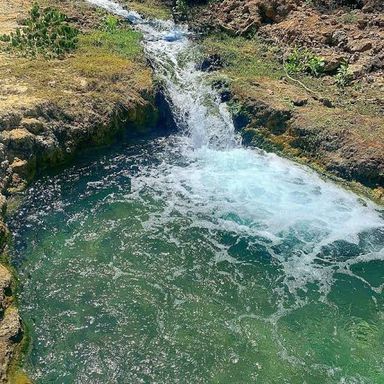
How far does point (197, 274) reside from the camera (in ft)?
49.1

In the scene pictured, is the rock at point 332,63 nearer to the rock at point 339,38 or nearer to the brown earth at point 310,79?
the brown earth at point 310,79

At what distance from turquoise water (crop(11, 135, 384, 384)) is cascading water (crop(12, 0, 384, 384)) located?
0.12 feet

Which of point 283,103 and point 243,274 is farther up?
point 283,103

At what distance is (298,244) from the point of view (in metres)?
16.5

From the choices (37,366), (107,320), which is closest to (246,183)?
(107,320)

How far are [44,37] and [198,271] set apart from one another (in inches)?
601

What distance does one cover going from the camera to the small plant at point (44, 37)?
78.3ft

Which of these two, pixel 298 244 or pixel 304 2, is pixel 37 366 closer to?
pixel 298 244

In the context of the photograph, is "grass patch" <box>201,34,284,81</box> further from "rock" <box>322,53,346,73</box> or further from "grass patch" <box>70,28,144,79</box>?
"grass patch" <box>70,28,144,79</box>

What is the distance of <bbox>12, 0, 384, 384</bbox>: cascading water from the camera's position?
1236 cm

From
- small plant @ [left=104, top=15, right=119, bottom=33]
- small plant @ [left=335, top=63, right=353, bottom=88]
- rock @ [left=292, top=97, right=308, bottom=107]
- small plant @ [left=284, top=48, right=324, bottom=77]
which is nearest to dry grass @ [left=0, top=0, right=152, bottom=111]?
small plant @ [left=104, top=15, right=119, bottom=33]

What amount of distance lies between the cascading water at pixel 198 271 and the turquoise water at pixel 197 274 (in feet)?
0.12

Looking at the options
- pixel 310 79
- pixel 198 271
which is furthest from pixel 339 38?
pixel 198 271

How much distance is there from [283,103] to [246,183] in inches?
197
